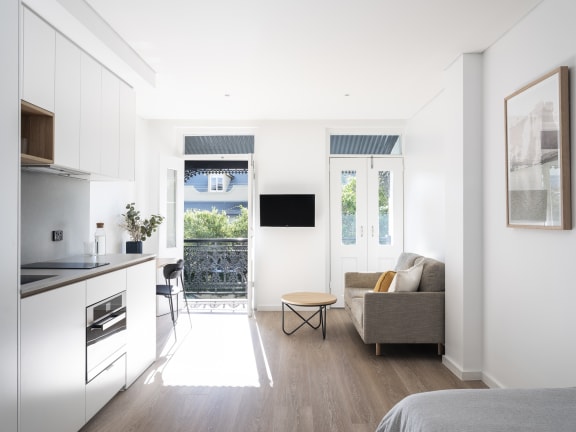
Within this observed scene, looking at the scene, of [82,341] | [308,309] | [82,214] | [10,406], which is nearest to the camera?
[10,406]

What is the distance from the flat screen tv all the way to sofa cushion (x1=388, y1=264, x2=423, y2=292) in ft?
6.08

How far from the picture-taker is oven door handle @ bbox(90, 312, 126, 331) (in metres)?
2.48

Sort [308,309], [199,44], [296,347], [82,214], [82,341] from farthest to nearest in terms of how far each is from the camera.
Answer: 1. [308,309]
2. [296,347]
3. [82,214]
4. [199,44]
5. [82,341]

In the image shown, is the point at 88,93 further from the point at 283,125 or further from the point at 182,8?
the point at 283,125

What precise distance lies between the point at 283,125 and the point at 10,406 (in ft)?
15.2

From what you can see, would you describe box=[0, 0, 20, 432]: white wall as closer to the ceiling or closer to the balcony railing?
the ceiling

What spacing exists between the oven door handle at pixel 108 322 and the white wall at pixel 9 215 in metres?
0.74

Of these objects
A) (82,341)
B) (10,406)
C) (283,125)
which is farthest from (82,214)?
(283,125)

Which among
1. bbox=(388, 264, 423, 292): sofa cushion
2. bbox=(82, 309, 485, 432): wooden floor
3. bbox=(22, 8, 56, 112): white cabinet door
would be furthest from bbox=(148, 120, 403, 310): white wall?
bbox=(22, 8, 56, 112): white cabinet door

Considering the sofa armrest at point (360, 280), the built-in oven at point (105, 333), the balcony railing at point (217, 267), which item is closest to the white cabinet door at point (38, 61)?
the built-in oven at point (105, 333)

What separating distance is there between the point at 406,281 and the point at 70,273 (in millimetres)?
2915

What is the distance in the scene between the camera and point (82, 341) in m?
2.32

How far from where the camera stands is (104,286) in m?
2.59

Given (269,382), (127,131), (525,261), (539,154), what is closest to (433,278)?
(525,261)
